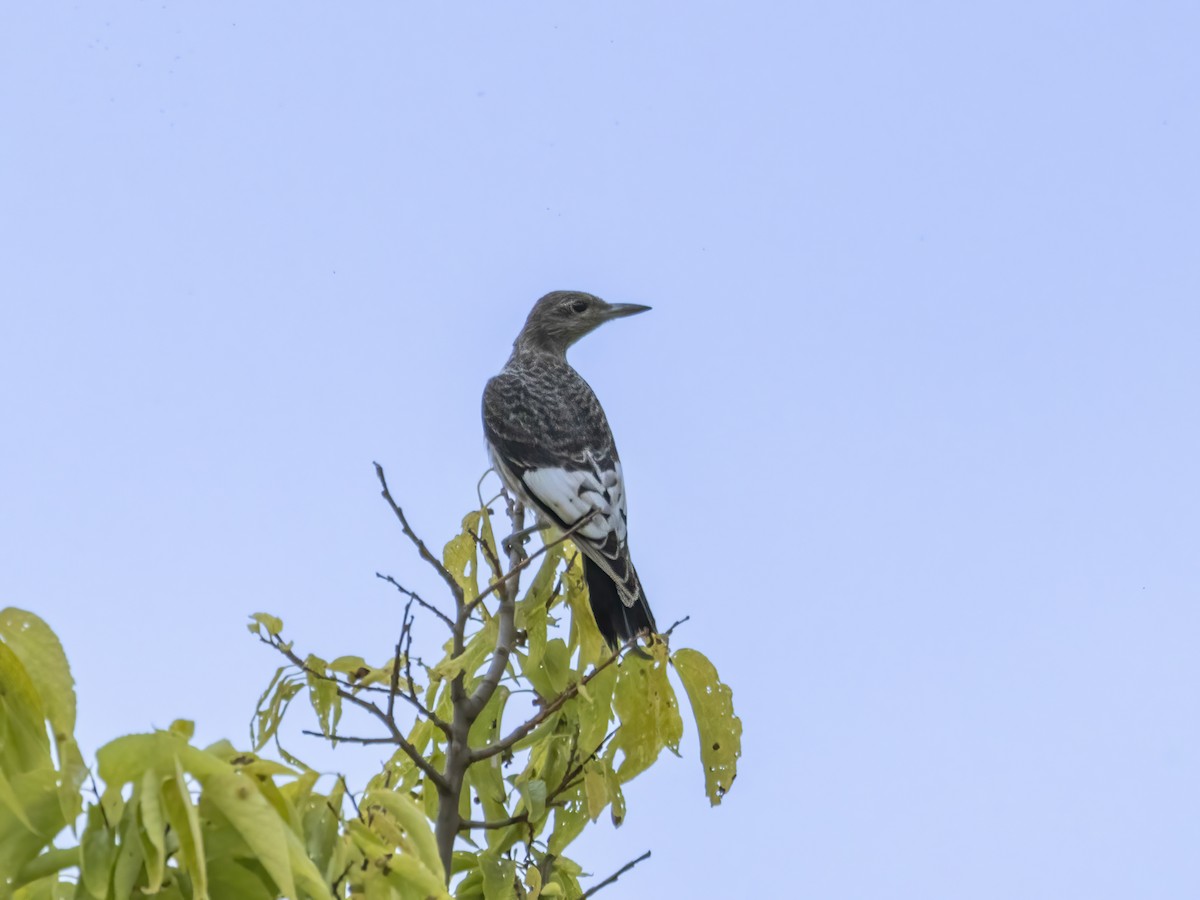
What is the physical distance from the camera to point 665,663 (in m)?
3.78

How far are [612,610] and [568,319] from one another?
135 inches

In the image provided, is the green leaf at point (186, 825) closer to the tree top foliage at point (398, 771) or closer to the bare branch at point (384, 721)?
the tree top foliage at point (398, 771)

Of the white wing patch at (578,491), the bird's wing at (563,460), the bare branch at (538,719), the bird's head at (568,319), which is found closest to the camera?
the bare branch at (538,719)

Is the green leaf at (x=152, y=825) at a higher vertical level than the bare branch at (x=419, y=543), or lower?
lower

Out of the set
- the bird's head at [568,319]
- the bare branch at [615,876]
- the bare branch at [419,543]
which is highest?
the bird's head at [568,319]

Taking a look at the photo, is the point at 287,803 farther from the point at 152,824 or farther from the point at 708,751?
the point at 708,751

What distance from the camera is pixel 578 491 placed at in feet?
19.8

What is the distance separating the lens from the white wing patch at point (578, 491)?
5801 millimetres

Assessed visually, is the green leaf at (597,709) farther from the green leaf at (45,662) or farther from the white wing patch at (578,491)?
the green leaf at (45,662)

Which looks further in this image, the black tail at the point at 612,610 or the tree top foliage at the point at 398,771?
the black tail at the point at 612,610

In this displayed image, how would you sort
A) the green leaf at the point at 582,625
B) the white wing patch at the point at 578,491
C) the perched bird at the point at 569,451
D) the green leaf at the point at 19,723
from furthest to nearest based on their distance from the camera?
the white wing patch at the point at 578,491 → the perched bird at the point at 569,451 → the green leaf at the point at 582,625 → the green leaf at the point at 19,723

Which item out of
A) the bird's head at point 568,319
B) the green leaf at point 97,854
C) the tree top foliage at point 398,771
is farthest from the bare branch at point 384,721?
the bird's head at point 568,319

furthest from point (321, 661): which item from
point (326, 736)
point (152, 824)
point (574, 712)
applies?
point (152, 824)

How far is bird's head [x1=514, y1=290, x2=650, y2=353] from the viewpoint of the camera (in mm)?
8203
